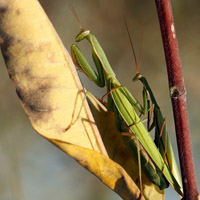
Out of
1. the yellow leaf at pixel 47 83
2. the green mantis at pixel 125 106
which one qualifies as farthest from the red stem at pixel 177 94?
the green mantis at pixel 125 106

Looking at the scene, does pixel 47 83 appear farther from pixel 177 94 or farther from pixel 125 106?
pixel 125 106

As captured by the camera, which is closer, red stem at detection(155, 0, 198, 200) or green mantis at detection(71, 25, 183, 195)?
red stem at detection(155, 0, 198, 200)

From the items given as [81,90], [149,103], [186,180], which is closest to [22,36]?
[81,90]

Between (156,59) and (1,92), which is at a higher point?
(1,92)

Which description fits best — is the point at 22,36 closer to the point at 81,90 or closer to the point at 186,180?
the point at 81,90

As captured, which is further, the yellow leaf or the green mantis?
the green mantis

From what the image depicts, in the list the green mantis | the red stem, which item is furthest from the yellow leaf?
the green mantis

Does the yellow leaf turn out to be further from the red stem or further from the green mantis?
the green mantis
